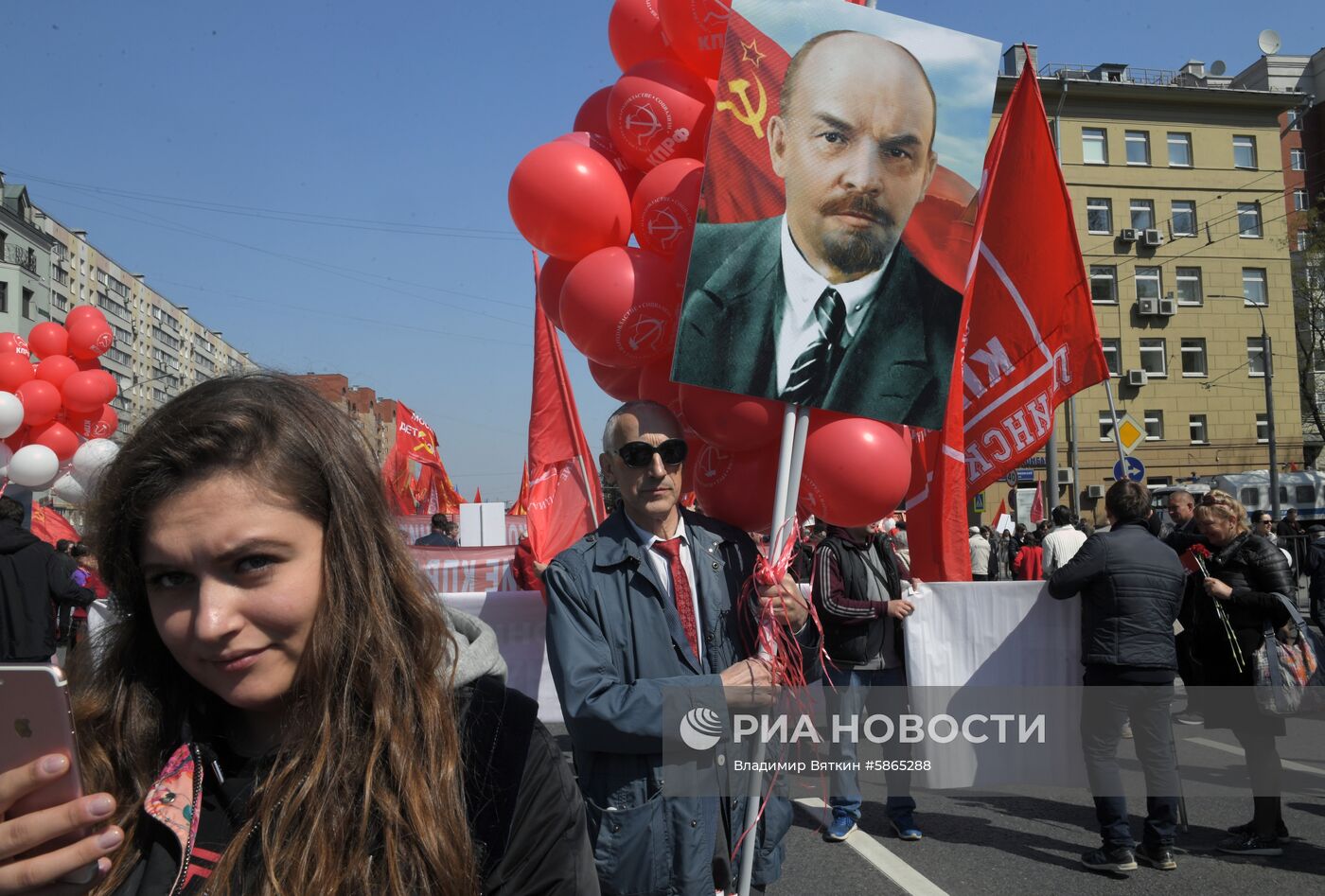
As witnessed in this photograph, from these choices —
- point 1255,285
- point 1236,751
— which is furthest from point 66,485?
point 1255,285

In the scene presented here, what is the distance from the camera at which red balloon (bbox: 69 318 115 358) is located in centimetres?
1224

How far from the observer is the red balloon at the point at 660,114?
4.09 metres

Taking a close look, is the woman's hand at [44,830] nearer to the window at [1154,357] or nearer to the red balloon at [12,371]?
the red balloon at [12,371]

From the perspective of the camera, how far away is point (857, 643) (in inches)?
236

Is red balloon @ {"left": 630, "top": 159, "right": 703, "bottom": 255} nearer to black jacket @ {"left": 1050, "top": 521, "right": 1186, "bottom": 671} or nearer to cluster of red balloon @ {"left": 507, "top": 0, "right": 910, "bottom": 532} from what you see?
cluster of red balloon @ {"left": 507, "top": 0, "right": 910, "bottom": 532}

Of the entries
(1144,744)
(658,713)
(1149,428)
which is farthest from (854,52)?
(1149,428)

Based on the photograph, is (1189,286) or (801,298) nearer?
(801,298)

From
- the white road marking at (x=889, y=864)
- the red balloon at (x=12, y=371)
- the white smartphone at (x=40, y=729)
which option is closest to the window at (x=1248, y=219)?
the red balloon at (x=12, y=371)

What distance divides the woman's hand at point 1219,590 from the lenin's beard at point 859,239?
3.36 meters

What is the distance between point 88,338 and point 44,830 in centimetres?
1266

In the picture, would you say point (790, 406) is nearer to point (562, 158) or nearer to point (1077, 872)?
point (562, 158)

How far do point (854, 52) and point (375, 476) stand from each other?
2673mm

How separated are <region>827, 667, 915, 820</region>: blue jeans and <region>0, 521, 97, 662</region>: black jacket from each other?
17.1ft

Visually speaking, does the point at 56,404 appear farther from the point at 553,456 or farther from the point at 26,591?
the point at 553,456
